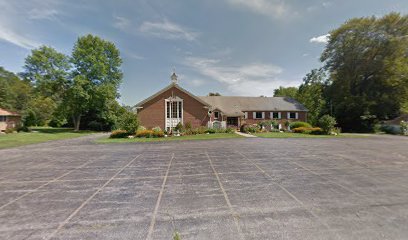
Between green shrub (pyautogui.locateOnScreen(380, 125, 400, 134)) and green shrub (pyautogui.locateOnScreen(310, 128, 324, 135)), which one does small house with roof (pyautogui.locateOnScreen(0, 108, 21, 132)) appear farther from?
green shrub (pyautogui.locateOnScreen(380, 125, 400, 134))

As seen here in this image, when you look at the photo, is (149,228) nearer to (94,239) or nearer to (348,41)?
(94,239)

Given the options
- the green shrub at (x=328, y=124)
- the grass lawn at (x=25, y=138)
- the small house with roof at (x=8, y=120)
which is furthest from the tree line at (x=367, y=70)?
the small house with roof at (x=8, y=120)

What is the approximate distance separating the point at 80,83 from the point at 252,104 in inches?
1483

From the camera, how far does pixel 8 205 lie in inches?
217

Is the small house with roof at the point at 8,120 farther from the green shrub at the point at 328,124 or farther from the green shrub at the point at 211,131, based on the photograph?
the green shrub at the point at 328,124

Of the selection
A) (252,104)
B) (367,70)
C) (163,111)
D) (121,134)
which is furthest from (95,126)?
(367,70)

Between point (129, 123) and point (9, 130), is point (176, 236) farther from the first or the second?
point (9, 130)

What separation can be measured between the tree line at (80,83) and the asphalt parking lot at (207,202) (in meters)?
35.5

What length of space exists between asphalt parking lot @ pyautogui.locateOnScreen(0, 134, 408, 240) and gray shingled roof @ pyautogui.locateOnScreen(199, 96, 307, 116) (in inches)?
1253

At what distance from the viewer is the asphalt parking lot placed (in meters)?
4.10

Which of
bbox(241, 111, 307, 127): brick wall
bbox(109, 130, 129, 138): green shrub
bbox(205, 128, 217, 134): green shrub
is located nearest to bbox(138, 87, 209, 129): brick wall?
bbox(205, 128, 217, 134): green shrub

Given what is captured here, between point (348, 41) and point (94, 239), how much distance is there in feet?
164

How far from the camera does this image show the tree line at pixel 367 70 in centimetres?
3544

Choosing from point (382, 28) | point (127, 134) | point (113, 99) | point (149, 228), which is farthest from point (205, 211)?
point (382, 28)
